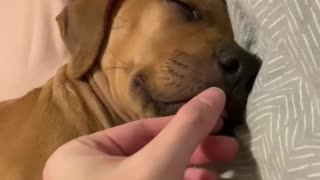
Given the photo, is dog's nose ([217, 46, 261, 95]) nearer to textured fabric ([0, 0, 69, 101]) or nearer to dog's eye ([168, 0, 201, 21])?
dog's eye ([168, 0, 201, 21])

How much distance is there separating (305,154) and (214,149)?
25 cm

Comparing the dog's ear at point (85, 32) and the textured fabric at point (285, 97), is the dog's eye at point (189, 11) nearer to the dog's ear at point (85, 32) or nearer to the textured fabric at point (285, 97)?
the dog's ear at point (85, 32)

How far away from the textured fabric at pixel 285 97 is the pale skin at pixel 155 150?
53 mm

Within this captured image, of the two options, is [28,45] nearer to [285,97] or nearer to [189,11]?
[189,11]

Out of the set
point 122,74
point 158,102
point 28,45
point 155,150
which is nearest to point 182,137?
point 155,150

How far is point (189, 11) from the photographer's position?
1.36 metres

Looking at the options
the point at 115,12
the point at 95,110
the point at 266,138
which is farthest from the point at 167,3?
the point at 266,138

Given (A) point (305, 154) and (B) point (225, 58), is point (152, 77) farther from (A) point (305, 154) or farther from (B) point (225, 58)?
Result: (A) point (305, 154)

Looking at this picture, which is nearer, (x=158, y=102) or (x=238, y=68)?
(x=238, y=68)

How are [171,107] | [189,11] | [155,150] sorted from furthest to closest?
[189,11]
[171,107]
[155,150]

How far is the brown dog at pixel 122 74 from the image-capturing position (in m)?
1.17

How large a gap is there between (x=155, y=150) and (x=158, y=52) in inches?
18.1

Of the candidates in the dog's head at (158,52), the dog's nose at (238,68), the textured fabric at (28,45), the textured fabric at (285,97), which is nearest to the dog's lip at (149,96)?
the dog's head at (158,52)

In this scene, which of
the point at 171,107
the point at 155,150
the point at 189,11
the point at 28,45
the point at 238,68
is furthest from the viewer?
the point at 28,45
